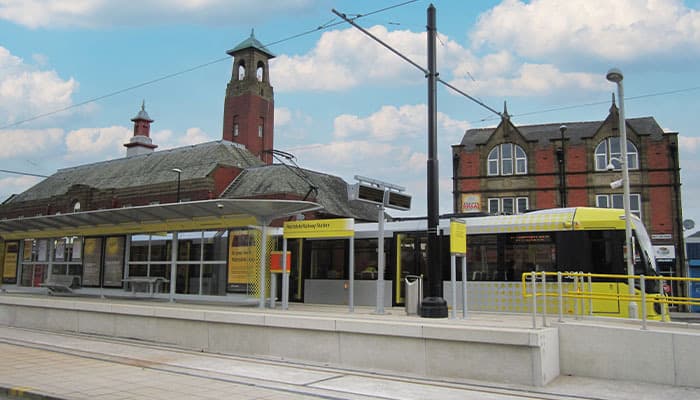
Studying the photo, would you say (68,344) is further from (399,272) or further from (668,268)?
(668,268)

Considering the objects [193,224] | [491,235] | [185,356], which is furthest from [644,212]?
[185,356]

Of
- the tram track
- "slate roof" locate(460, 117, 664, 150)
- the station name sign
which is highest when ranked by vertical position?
"slate roof" locate(460, 117, 664, 150)

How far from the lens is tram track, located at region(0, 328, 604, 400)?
8.98m

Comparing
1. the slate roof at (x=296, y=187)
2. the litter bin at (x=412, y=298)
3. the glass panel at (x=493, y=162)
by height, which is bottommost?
the litter bin at (x=412, y=298)

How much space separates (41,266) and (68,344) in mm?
9287

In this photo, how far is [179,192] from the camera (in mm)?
45719

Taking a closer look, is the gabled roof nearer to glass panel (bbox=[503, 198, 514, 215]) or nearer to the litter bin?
glass panel (bbox=[503, 198, 514, 215])

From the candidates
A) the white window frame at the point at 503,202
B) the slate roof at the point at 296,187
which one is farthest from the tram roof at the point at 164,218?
the white window frame at the point at 503,202

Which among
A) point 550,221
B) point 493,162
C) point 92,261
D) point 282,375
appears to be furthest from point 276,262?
point 493,162

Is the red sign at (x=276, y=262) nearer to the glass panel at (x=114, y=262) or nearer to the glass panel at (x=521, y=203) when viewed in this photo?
the glass panel at (x=114, y=262)

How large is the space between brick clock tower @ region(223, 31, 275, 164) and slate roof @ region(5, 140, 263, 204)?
29.7 feet

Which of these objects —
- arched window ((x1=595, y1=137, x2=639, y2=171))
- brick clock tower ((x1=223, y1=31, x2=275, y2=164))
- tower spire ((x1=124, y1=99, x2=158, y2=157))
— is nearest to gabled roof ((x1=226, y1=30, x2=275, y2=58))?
brick clock tower ((x1=223, y1=31, x2=275, y2=164))

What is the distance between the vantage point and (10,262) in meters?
23.6

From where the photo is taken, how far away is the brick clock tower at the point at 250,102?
63.3 metres
